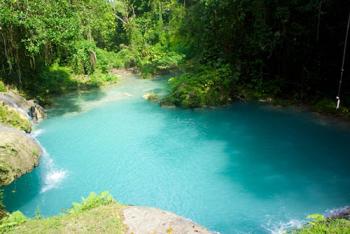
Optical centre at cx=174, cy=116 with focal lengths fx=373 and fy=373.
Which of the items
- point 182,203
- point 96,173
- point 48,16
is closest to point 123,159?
point 96,173

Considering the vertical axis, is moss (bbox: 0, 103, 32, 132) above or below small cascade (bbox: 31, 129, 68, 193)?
above

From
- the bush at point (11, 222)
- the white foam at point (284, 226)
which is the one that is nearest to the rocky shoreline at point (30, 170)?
the bush at point (11, 222)

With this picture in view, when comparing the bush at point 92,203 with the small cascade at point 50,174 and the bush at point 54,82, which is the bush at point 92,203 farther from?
the bush at point 54,82

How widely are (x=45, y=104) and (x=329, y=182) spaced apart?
13680mm

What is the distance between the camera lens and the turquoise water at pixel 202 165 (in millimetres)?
9258

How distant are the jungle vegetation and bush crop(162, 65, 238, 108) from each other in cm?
4

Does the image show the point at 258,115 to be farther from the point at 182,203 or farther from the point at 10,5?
the point at 10,5

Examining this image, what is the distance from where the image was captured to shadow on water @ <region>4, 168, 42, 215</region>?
10.2 metres

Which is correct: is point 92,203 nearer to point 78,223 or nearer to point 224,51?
point 78,223

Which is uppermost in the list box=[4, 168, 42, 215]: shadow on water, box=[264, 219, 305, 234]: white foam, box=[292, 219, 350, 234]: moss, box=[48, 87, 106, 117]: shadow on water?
box=[292, 219, 350, 234]: moss

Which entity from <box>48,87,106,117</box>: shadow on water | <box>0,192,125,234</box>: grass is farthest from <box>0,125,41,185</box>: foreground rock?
<box>48,87,106,117</box>: shadow on water

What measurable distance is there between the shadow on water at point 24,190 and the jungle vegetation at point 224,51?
18.0ft

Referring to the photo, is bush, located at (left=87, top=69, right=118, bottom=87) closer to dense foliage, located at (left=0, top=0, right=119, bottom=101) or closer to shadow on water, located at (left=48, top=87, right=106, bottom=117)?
dense foliage, located at (left=0, top=0, right=119, bottom=101)

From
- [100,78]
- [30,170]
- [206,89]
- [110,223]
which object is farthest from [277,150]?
[100,78]
